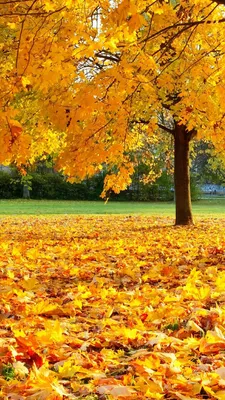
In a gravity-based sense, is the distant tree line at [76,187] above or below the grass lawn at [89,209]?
above

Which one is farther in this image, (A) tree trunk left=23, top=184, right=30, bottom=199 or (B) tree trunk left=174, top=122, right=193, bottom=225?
(A) tree trunk left=23, top=184, right=30, bottom=199

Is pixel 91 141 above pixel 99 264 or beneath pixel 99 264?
above

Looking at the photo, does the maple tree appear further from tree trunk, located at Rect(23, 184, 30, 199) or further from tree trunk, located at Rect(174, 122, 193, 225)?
tree trunk, located at Rect(23, 184, 30, 199)

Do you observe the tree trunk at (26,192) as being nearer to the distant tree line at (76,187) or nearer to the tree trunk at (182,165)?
the distant tree line at (76,187)

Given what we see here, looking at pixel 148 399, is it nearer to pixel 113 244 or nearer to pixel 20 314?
pixel 20 314

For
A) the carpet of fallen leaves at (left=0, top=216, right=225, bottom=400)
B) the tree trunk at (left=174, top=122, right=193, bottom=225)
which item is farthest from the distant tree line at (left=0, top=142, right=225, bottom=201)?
the carpet of fallen leaves at (left=0, top=216, right=225, bottom=400)

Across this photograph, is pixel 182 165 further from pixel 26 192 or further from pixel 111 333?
pixel 26 192

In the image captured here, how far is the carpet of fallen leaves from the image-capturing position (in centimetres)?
230

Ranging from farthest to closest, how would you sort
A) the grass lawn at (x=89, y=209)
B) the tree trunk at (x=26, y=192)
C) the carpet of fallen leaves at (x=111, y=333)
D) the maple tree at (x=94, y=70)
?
the tree trunk at (x=26, y=192), the grass lawn at (x=89, y=209), the maple tree at (x=94, y=70), the carpet of fallen leaves at (x=111, y=333)

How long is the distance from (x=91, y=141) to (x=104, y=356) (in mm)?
3956

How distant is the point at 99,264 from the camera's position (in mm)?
6336

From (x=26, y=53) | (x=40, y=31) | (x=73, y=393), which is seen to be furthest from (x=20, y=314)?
(x=40, y=31)

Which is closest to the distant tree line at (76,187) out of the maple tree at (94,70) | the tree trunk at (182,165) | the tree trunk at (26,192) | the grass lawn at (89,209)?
the tree trunk at (26,192)

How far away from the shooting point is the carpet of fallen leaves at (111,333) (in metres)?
2.30
